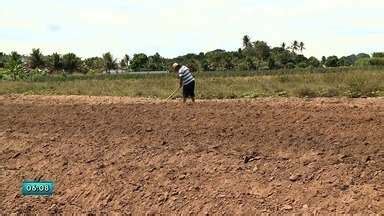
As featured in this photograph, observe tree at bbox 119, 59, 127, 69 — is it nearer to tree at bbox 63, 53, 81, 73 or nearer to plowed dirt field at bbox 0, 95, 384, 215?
tree at bbox 63, 53, 81, 73

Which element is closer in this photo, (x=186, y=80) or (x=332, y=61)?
(x=186, y=80)

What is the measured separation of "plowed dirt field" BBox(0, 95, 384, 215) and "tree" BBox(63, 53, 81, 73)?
232ft

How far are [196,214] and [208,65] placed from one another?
87.4m

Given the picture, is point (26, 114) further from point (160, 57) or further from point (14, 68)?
point (160, 57)

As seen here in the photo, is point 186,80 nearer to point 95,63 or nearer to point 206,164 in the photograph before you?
point 206,164

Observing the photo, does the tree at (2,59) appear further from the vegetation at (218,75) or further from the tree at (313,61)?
the tree at (313,61)

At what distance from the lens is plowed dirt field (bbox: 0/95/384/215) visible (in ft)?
21.6

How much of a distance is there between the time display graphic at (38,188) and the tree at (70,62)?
242 ft

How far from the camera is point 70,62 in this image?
A: 81562 millimetres

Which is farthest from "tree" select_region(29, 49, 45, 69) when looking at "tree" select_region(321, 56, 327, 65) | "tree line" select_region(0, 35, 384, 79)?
"tree" select_region(321, 56, 327, 65)

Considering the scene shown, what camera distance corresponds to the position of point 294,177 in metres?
6.89

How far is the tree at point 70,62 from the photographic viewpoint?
8125 cm

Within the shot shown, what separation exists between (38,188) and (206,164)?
106 inches

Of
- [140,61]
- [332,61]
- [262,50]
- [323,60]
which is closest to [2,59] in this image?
[140,61]
